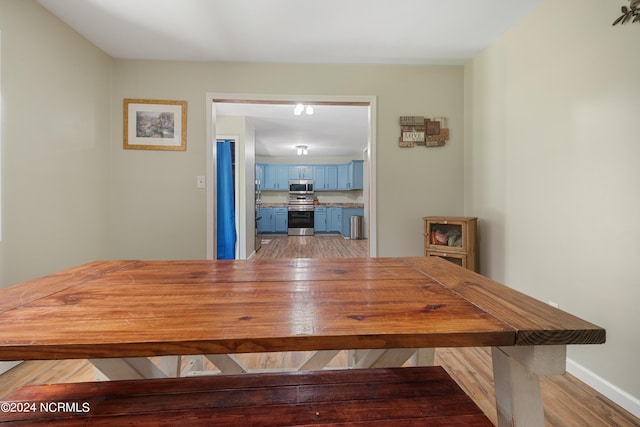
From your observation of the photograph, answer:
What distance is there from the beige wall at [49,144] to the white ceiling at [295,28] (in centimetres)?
21

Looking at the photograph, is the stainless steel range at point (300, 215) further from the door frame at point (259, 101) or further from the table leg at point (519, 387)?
the table leg at point (519, 387)

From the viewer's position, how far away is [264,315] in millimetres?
675

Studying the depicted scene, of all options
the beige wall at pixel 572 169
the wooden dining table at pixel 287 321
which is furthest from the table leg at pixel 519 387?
the beige wall at pixel 572 169

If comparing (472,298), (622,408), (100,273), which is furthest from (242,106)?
(622,408)

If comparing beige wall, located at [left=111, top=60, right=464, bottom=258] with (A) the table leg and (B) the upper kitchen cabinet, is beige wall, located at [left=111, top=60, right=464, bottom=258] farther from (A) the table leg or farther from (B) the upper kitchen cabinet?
(B) the upper kitchen cabinet

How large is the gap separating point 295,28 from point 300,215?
6270mm

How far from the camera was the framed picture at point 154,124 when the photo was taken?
2.54 meters

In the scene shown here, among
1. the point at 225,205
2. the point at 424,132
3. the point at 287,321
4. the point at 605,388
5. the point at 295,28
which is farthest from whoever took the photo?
the point at 225,205

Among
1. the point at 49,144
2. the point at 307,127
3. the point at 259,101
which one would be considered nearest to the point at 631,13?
the point at 259,101

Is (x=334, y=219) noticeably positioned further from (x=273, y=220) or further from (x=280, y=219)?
(x=273, y=220)

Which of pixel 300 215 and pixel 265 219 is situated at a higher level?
pixel 300 215

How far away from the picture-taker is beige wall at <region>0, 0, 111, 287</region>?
1.70m

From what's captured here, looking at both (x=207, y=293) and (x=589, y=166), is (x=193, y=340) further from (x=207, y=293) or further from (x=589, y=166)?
(x=589, y=166)

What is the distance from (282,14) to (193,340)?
2073 mm
